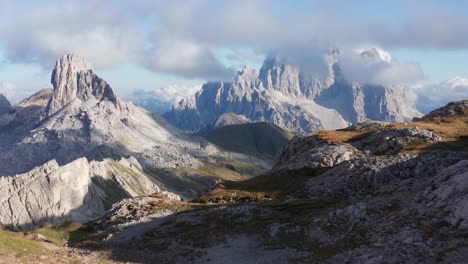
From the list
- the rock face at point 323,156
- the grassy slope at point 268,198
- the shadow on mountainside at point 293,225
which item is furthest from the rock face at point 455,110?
the shadow on mountainside at point 293,225

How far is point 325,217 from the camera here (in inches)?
2005

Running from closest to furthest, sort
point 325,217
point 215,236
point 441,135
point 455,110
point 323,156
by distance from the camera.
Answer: point 325,217
point 215,236
point 441,135
point 323,156
point 455,110

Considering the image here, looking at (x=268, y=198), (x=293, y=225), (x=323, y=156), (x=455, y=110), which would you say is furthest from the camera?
(x=455, y=110)

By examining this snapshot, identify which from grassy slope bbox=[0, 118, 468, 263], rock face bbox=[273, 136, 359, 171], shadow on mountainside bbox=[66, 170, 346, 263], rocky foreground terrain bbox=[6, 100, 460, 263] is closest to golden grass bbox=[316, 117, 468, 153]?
grassy slope bbox=[0, 118, 468, 263]

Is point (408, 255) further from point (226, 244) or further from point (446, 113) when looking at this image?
point (446, 113)

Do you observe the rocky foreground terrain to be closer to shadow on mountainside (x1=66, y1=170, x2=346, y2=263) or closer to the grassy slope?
shadow on mountainside (x1=66, y1=170, x2=346, y2=263)

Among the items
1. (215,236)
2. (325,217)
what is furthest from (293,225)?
(215,236)

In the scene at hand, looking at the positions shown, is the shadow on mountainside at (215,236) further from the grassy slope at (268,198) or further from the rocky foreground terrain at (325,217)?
the grassy slope at (268,198)

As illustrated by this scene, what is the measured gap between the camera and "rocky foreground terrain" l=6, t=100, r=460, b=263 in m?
40.9

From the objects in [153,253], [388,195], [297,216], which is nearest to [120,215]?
[153,253]

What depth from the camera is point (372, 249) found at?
40281mm

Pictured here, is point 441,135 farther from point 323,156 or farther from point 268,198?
point 268,198

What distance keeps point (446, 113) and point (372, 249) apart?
103936 millimetres

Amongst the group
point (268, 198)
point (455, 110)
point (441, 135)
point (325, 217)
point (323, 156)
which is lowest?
point (268, 198)
